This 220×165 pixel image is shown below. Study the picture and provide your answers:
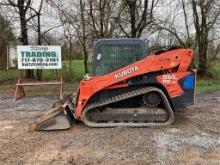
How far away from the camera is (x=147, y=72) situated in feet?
29.7

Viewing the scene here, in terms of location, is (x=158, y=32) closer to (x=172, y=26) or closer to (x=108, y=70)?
(x=172, y=26)

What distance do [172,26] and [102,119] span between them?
48.1ft

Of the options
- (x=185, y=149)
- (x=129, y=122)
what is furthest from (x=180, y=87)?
(x=185, y=149)

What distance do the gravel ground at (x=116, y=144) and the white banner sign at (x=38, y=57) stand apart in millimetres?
5548

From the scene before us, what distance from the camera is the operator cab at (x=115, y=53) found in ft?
31.9

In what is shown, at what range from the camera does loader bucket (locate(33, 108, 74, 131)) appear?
882 cm

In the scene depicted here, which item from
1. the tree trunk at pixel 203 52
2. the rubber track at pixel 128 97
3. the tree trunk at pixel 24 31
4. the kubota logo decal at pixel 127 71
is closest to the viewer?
the rubber track at pixel 128 97

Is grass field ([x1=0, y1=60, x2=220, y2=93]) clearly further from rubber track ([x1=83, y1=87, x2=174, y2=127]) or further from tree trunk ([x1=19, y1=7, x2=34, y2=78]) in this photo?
rubber track ([x1=83, y1=87, x2=174, y2=127])

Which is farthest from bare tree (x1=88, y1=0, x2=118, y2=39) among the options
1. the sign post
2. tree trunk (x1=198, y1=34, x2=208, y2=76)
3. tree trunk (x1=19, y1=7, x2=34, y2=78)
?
the sign post

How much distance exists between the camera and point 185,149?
706cm

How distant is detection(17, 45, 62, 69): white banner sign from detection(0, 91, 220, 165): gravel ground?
5.55 metres

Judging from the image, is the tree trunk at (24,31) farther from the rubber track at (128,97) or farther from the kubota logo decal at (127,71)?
the kubota logo decal at (127,71)

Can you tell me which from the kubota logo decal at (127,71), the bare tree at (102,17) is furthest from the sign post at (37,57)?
the kubota logo decal at (127,71)

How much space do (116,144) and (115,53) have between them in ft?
9.55
